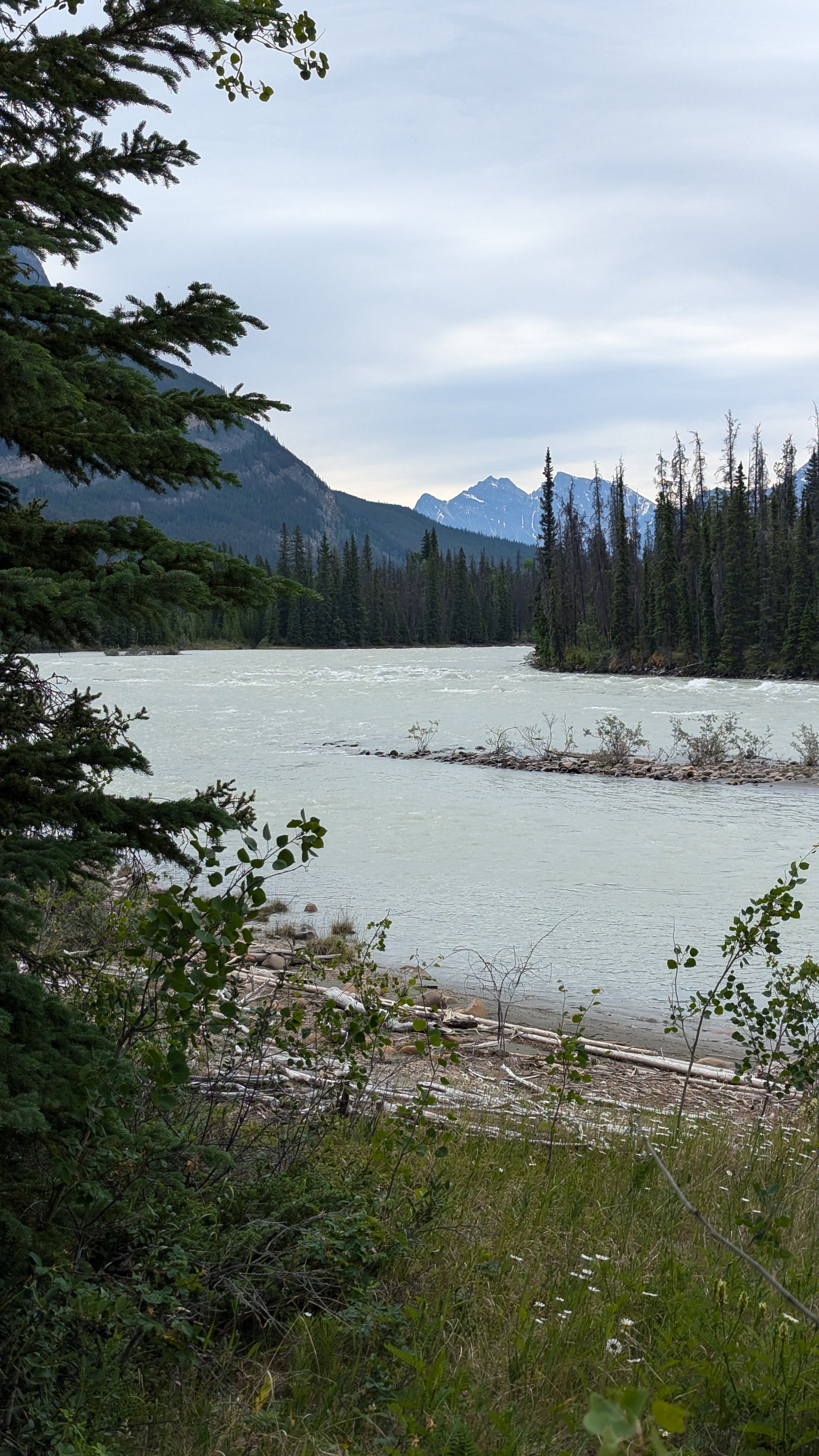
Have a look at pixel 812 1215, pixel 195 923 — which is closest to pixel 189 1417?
pixel 195 923

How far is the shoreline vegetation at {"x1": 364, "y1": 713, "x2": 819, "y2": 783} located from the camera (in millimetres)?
24016

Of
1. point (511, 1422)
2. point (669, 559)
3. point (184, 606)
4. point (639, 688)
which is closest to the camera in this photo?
point (511, 1422)

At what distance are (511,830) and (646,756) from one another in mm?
10271

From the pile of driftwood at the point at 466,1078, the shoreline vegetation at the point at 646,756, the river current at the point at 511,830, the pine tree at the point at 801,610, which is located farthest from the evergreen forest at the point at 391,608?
the pile of driftwood at the point at 466,1078

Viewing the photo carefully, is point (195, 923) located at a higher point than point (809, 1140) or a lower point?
higher

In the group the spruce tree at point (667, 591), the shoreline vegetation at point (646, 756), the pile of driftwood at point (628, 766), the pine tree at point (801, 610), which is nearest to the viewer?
the pile of driftwood at point (628, 766)

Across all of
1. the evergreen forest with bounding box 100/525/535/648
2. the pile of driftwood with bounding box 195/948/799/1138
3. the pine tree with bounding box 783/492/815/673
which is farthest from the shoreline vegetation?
the evergreen forest with bounding box 100/525/535/648

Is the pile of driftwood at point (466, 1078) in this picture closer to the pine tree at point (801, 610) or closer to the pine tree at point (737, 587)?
the pine tree at point (801, 610)

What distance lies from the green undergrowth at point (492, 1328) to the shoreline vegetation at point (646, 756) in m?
20.7

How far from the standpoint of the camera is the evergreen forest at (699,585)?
213 feet

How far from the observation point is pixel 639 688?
171 feet

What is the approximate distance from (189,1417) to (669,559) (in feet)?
251

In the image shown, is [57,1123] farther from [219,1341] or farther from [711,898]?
[711,898]

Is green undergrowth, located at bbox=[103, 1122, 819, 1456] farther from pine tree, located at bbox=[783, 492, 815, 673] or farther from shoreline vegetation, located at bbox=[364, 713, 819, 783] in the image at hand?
pine tree, located at bbox=[783, 492, 815, 673]
